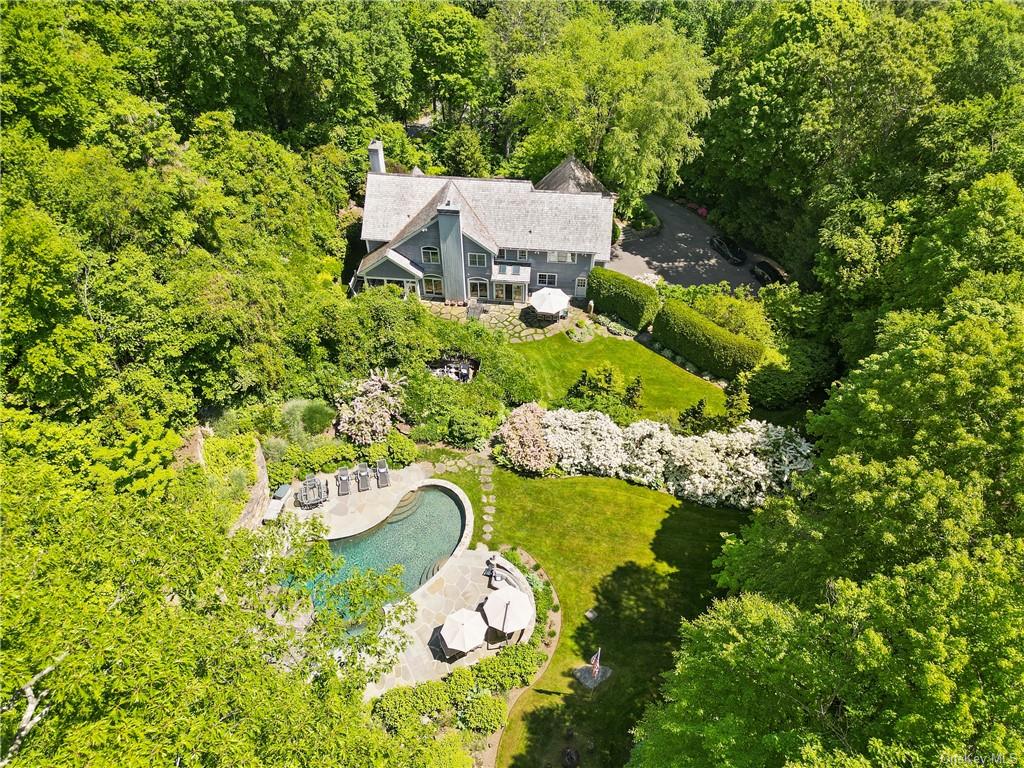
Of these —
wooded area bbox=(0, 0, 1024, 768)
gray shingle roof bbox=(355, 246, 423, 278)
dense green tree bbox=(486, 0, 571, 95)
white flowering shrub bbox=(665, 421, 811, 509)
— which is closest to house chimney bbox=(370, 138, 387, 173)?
wooded area bbox=(0, 0, 1024, 768)

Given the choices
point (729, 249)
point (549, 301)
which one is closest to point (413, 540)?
point (549, 301)

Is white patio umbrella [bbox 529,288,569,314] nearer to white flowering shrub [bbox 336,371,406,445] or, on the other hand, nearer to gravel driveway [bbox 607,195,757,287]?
gravel driveway [bbox 607,195,757,287]

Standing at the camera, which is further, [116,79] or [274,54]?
[274,54]

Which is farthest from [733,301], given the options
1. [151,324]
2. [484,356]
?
[151,324]

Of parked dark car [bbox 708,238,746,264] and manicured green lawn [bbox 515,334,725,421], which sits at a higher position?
parked dark car [bbox 708,238,746,264]

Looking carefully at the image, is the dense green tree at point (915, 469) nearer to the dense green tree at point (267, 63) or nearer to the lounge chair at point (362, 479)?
the lounge chair at point (362, 479)

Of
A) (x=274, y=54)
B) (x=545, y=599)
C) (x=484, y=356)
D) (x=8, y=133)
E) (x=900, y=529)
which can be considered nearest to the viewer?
(x=900, y=529)

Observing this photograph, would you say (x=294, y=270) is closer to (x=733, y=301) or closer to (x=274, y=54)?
(x=274, y=54)
